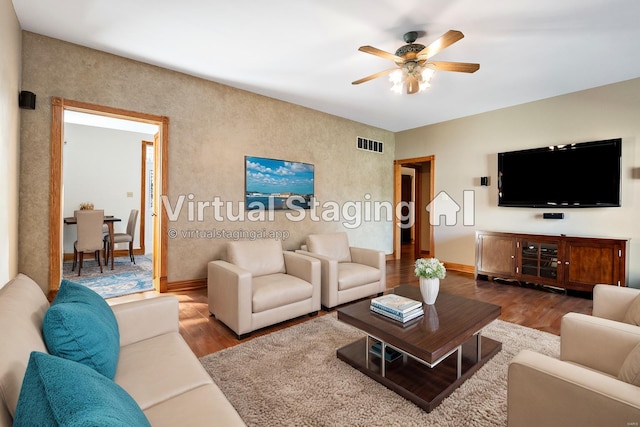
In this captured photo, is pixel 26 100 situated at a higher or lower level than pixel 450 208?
higher

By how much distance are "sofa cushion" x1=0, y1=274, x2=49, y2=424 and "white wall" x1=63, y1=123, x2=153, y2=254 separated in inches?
216

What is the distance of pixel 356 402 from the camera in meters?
1.71

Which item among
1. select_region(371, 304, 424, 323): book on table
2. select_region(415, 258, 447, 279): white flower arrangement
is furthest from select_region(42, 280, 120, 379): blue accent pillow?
select_region(415, 258, 447, 279): white flower arrangement

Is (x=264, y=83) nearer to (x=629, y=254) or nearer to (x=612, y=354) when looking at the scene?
(x=612, y=354)

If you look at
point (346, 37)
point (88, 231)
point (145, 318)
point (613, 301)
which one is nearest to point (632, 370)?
point (613, 301)

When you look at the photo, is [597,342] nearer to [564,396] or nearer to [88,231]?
[564,396]

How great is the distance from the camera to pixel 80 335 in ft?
3.49

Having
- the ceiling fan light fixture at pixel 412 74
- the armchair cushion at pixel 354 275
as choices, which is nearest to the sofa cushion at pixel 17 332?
the armchair cushion at pixel 354 275

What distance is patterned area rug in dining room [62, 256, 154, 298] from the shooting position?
12.6ft

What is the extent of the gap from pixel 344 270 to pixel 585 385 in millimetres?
2501

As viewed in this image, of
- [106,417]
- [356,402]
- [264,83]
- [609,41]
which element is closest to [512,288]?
[609,41]

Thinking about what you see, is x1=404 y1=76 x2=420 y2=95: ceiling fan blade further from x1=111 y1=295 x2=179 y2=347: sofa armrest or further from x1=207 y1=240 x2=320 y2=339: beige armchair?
x1=111 y1=295 x2=179 y2=347: sofa armrest

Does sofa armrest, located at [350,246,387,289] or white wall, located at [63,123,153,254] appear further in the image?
white wall, located at [63,123,153,254]

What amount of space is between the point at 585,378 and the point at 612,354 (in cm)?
56
